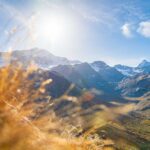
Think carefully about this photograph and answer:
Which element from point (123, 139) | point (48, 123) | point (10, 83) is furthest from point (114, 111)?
point (123, 139)

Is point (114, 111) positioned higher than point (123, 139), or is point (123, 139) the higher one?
point (114, 111)

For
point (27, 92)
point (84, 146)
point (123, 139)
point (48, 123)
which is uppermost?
point (27, 92)

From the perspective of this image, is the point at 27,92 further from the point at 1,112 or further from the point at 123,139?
the point at 123,139

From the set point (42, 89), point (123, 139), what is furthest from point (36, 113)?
point (123, 139)

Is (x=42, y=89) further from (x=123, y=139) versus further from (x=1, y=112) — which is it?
(x=123, y=139)

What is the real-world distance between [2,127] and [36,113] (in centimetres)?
155

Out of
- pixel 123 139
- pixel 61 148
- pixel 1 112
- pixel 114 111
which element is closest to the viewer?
pixel 1 112

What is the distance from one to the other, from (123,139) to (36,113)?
141524 mm

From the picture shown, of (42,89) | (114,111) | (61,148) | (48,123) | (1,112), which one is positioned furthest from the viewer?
(114,111)

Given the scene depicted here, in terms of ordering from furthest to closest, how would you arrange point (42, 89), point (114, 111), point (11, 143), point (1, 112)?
point (114, 111)
point (42, 89)
point (1, 112)
point (11, 143)

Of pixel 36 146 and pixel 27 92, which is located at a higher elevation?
pixel 27 92

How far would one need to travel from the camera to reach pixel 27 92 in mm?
4309

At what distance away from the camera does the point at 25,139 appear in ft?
9.30

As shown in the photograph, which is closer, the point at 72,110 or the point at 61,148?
the point at 61,148
